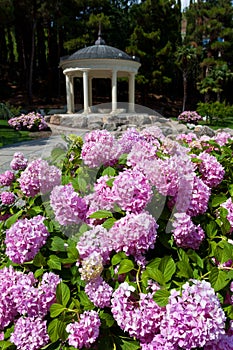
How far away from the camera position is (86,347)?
3.75ft

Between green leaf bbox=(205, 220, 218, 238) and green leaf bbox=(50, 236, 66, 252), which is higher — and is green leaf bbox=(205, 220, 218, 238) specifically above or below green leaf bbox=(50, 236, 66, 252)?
above

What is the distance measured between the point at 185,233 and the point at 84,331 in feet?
1.53

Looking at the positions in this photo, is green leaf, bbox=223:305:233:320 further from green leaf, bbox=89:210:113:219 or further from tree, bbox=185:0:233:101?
tree, bbox=185:0:233:101

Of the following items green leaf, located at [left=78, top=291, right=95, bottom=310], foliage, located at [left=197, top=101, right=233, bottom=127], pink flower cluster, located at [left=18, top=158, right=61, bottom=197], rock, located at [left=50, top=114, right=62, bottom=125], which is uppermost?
pink flower cluster, located at [left=18, top=158, right=61, bottom=197]

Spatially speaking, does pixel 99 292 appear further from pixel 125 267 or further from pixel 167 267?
pixel 167 267

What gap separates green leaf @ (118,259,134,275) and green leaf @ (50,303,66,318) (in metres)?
0.22

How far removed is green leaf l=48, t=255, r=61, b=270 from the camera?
1.26 metres

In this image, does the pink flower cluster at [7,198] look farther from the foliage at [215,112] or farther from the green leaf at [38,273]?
the foliage at [215,112]

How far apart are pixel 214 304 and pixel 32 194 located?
0.97 meters

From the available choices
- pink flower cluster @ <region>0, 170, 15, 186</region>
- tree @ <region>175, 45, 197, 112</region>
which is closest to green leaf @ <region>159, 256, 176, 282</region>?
pink flower cluster @ <region>0, 170, 15, 186</region>

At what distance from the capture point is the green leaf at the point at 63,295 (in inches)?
46.6

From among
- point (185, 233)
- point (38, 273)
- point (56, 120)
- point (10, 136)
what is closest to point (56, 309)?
point (38, 273)

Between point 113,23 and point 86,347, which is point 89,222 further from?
point 113,23

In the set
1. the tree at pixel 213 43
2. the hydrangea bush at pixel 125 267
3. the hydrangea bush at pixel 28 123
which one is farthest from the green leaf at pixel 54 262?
the tree at pixel 213 43
